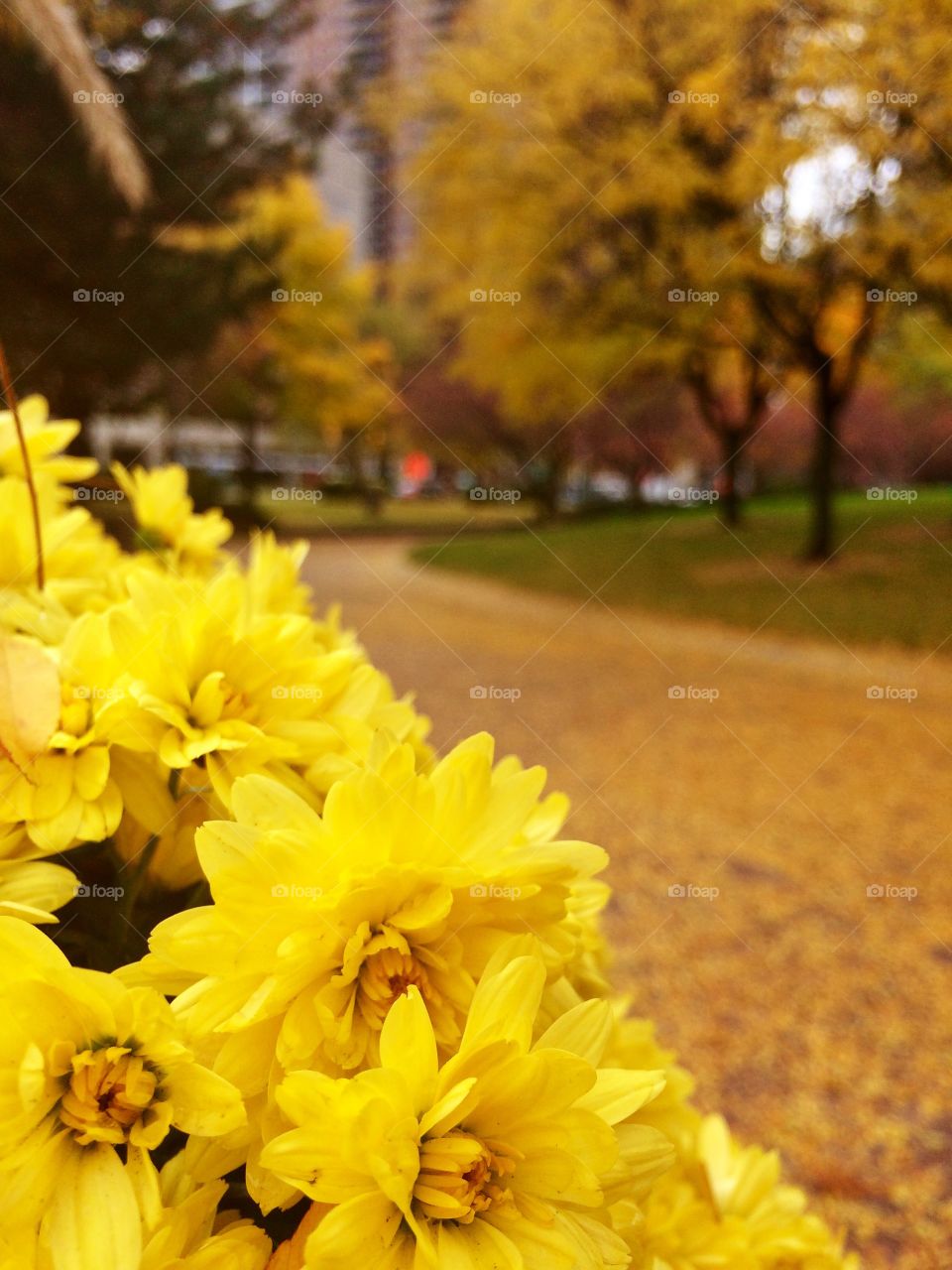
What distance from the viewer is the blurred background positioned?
12.2ft

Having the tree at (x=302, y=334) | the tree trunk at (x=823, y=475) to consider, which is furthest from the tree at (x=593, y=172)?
the tree at (x=302, y=334)

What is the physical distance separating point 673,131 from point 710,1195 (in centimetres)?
1234

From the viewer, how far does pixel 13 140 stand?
984 cm

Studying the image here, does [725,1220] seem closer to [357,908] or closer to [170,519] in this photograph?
[357,908]

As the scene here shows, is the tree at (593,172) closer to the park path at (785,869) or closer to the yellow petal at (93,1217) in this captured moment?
the park path at (785,869)

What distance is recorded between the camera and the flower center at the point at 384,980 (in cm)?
56

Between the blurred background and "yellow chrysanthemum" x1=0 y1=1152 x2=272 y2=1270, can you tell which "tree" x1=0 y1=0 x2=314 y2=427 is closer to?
the blurred background

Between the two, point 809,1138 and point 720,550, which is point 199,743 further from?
point 720,550

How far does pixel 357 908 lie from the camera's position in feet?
1.82

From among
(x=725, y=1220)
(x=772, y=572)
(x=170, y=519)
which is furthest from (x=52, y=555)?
(x=772, y=572)

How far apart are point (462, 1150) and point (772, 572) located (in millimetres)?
13250

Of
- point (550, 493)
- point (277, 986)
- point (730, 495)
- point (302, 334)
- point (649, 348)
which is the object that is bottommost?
point (550, 493)

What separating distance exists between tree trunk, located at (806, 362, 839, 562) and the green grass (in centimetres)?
921

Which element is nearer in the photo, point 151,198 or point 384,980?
point 384,980
